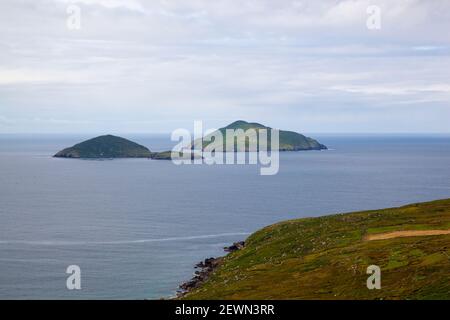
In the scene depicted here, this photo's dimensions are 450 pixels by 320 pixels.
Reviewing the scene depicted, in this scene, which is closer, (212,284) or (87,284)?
(212,284)

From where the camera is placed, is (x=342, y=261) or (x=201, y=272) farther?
(x=201, y=272)

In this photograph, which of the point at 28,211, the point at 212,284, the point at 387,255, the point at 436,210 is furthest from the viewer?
the point at 28,211

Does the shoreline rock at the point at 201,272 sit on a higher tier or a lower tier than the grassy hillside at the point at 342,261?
lower

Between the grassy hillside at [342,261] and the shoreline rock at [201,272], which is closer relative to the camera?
the grassy hillside at [342,261]

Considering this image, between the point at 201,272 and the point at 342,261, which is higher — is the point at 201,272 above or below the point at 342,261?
Result: below

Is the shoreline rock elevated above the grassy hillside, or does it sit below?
below

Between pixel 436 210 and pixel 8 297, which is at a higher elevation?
pixel 436 210
